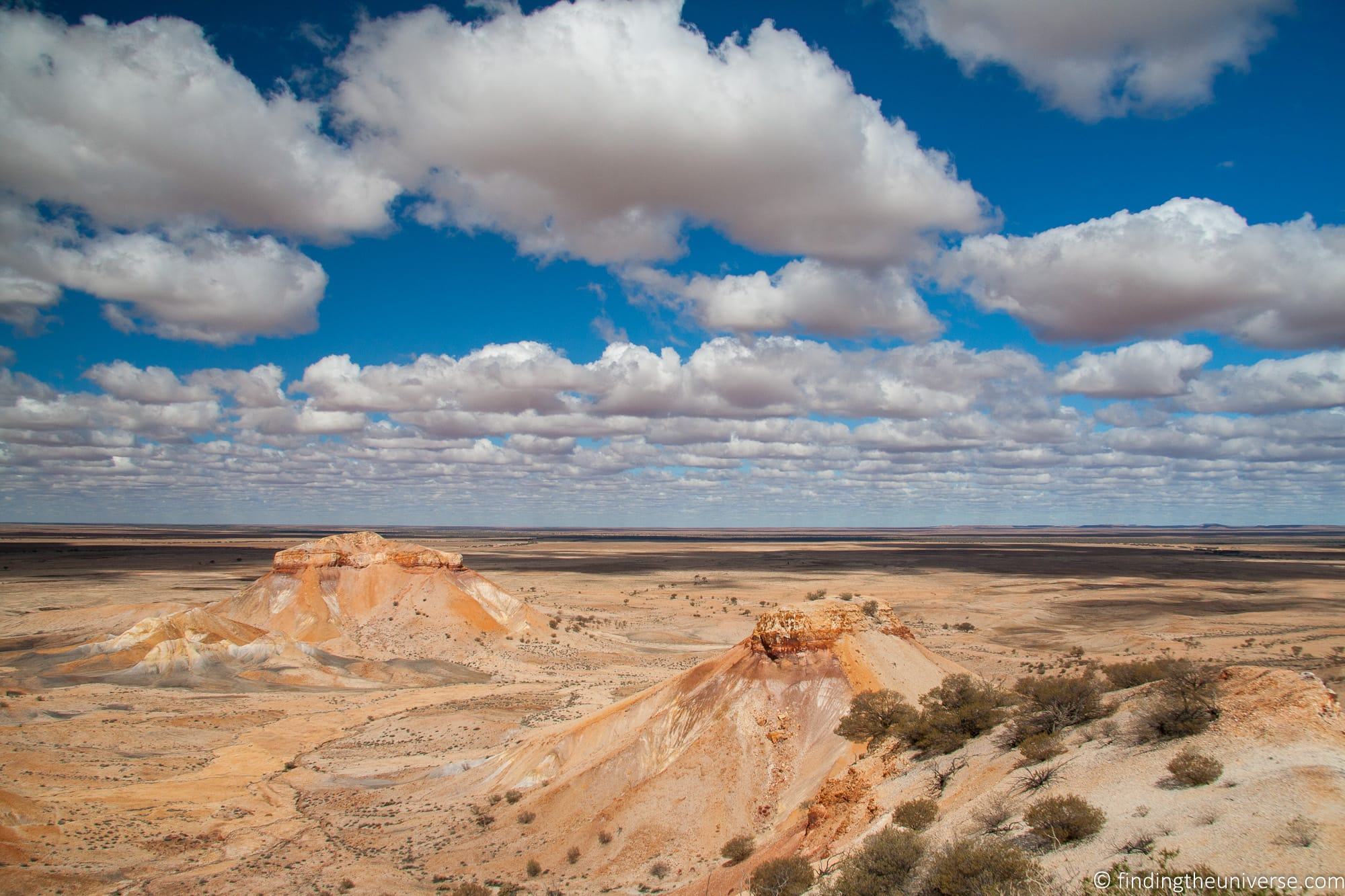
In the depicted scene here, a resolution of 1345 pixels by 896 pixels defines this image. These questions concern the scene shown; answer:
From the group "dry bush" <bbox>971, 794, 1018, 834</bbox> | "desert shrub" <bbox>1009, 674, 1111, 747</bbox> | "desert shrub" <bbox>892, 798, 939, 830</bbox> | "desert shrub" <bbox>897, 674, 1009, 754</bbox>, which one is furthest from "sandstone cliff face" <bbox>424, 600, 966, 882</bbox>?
"dry bush" <bbox>971, 794, 1018, 834</bbox>

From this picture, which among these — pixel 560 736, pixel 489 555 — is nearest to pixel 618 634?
pixel 560 736

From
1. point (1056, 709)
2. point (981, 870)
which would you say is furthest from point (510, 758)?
point (981, 870)

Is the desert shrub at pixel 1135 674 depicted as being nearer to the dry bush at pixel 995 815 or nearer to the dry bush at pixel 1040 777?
the dry bush at pixel 1040 777

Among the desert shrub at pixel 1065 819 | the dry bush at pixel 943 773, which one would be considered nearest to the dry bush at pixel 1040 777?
the desert shrub at pixel 1065 819

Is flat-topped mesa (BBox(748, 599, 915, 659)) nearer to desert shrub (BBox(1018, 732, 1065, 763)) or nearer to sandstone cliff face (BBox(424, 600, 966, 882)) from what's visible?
sandstone cliff face (BBox(424, 600, 966, 882))

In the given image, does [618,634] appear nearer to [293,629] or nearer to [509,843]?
[293,629]

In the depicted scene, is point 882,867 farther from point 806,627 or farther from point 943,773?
point 806,627
